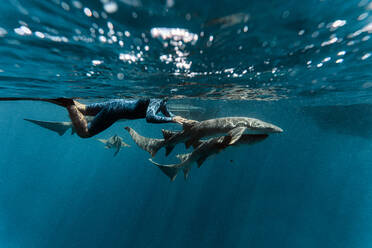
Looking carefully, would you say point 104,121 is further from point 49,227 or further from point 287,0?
point 49,227

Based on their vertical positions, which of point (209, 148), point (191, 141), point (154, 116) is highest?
point (154, 116)

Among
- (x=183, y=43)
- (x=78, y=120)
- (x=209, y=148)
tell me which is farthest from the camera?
(x=183, y=43)

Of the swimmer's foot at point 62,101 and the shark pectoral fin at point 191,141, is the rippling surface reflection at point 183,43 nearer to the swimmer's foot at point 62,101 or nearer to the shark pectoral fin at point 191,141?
the swimmer's foot at point 62,101

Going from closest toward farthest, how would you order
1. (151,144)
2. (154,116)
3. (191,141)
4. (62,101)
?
(154,116) → (62,101) → (191,141) → (151,144)

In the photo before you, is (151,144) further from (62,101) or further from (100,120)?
(62,101)

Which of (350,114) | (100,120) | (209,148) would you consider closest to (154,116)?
(209,148)

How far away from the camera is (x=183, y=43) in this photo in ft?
24.8

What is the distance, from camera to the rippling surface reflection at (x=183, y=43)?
211 inches

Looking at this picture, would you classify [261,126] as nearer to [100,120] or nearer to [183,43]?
[183,43]

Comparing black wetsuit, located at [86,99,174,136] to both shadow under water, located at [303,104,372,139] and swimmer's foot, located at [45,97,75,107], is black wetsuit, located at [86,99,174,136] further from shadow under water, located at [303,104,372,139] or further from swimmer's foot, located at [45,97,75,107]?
shadow under water, located at [303,104,372,139]

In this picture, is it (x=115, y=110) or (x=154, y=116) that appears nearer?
(x=154, y=116)

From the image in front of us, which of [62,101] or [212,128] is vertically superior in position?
[62,101]

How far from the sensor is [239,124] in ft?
18.3

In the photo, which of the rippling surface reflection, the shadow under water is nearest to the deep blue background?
the shadow under water
